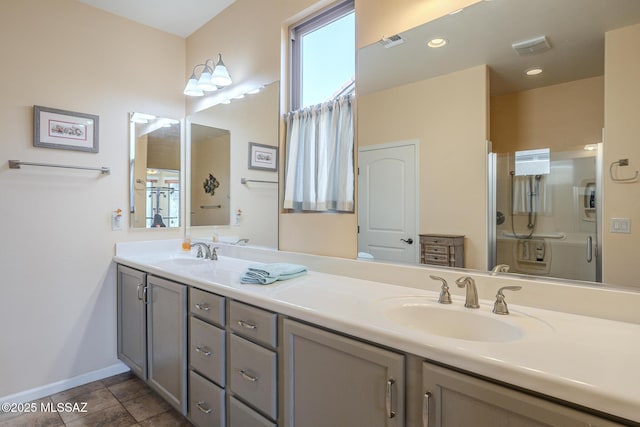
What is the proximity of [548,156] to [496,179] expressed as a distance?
18cm

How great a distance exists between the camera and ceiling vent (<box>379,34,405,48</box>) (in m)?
1.59

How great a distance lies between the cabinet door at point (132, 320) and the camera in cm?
220

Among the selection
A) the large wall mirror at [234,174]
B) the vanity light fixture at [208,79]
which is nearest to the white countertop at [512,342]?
the large wall mirror at [234,174]

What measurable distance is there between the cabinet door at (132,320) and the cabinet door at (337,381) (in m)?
1.35

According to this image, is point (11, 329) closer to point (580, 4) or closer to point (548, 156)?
point (548, 156)

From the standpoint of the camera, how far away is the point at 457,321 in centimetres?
122

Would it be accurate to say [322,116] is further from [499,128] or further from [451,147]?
[499,128]

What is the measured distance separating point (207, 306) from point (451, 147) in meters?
1.30

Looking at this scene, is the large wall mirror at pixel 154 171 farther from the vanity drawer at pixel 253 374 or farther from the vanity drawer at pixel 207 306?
the vanity drawer at pixel 253 374

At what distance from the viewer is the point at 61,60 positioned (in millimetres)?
2338

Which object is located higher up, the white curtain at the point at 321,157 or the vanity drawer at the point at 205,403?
the white curtain at the point at 321,157

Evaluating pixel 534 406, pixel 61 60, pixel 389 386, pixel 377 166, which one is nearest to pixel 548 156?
pixel 377 166

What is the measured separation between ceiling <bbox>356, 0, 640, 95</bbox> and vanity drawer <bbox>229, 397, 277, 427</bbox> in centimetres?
155

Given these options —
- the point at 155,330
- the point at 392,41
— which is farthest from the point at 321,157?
the point at 155,330
